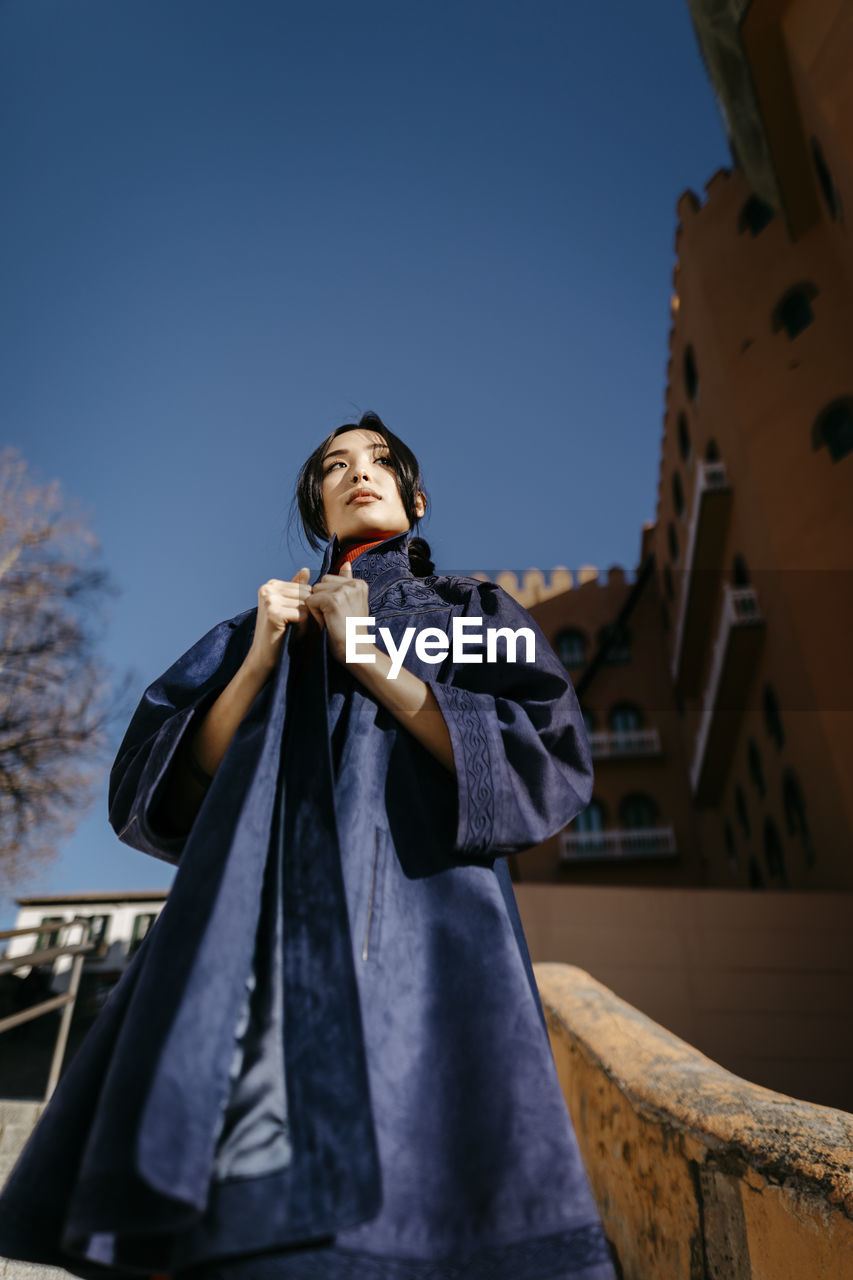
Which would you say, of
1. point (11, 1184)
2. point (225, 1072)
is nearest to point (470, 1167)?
point (225, 1072)

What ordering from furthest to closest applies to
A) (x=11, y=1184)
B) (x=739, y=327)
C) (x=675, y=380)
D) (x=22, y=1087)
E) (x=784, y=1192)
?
(x=675, y=380), (x=739, y=327), (x=22, y=1087), (x=784, y=1192), (x=11, y=1184)

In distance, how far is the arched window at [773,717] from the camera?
13.0 m

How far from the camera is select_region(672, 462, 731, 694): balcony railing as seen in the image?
15.2m

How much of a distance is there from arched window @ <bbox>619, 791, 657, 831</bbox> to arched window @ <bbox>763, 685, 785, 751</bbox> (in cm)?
768

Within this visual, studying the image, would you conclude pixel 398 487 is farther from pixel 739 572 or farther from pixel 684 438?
pixel 684 438

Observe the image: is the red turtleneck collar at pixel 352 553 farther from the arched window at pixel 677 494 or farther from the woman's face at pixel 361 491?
the arched window at pixel 677 494

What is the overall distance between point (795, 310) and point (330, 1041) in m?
15.0

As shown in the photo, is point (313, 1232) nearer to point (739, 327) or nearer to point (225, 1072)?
point (225, 1072)

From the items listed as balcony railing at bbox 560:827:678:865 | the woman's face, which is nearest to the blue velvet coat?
the woman's face

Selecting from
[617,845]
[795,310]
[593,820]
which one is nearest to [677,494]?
[795,310]

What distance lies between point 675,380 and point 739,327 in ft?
16.4

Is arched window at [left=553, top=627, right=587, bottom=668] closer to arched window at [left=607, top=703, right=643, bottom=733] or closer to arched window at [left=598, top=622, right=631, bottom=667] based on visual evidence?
arched window at [left=598, top=622, right=631, bottom=667]

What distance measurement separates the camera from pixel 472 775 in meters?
1.41

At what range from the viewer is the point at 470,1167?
112 centimetres
